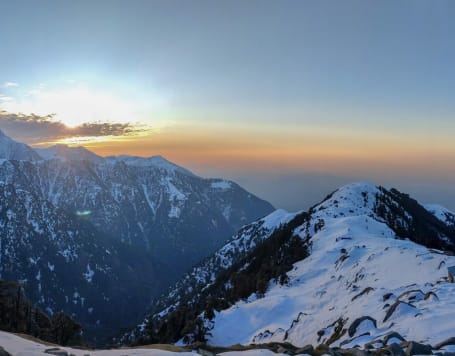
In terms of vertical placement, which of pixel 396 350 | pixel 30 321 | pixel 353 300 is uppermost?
pixel 396 350

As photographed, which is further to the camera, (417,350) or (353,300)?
(353,300)

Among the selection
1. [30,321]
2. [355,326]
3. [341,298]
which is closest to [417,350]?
[355,326]

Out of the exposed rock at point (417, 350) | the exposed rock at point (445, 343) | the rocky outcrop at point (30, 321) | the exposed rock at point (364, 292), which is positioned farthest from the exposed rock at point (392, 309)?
the rocky outcrop at point (30, 321)

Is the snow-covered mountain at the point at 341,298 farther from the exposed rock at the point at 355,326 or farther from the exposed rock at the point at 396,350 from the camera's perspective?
the exposed rock at the point at 396,350

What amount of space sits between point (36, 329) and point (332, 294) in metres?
44.6

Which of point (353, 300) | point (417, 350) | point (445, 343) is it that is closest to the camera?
point (417, 350)

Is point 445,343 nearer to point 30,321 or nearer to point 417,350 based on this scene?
point 417,350

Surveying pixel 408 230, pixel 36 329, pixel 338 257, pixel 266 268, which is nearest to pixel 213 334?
pixel 36 329

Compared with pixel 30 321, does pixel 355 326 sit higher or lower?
higher

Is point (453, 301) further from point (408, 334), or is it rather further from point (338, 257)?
point (338, 257)

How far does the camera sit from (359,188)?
545ft

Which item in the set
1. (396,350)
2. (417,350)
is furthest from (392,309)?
(396,350)

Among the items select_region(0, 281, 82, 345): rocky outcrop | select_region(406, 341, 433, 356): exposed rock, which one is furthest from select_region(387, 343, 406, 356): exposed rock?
select_region(0, 281, 82, 345): rocky outcrop

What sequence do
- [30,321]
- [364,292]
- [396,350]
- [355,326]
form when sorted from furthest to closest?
[30,321] < [364,292] < [355,326] < [396,350]
